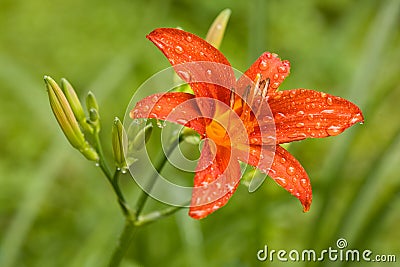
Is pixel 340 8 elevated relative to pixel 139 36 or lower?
lower

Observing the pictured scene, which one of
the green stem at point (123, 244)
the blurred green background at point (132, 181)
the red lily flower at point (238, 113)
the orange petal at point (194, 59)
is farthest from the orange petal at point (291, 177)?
the blurred green background at point (132, 181)

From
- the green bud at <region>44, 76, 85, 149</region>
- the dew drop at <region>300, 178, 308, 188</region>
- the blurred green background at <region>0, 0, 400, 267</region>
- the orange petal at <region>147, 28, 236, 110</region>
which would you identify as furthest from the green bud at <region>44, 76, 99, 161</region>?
the blurred green background at <region>0, 0, 400, 267</region>

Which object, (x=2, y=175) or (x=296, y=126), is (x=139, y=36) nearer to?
(x=2, y=175)

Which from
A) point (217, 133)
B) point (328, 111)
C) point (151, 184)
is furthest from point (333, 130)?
point (151, 184)

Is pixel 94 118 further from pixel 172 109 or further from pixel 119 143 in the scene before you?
pixel 172 109

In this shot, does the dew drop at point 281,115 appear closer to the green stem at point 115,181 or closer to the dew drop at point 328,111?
the dew drop at point 328,111

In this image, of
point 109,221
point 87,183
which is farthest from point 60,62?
point 109,221
